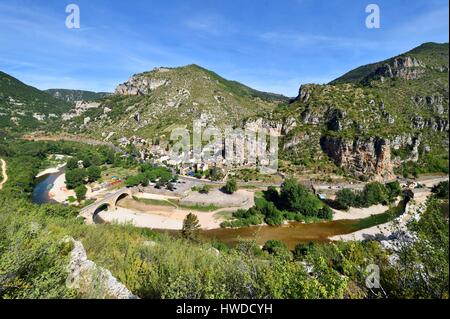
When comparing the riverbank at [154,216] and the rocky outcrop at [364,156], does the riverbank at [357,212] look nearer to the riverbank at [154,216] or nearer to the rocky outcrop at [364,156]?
the rocky outcrop at [364,156]

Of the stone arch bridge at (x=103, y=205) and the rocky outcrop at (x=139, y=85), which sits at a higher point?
the rocky outcrop at (x=139, y=85)

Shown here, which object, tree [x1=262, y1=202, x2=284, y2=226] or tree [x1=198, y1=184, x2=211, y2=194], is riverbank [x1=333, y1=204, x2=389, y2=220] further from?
tree [x1=198, y1=184, x2=211, y2=194]

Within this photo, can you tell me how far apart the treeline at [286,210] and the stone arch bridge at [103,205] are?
2013 centimetres

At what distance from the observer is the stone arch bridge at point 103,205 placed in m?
38.8

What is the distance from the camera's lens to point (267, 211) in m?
42.5

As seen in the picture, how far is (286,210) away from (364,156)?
26.1m

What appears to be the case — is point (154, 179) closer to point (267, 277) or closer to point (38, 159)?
point (38, 159)

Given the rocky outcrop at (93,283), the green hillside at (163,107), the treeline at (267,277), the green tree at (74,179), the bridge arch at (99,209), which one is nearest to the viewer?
the treeline at (267,277)

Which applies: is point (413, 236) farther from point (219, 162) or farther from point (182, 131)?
point (182, 131)

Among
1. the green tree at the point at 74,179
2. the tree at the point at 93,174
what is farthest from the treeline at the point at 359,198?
the green tree at the point at 74,179

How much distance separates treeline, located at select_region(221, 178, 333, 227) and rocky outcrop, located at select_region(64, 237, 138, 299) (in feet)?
98.7

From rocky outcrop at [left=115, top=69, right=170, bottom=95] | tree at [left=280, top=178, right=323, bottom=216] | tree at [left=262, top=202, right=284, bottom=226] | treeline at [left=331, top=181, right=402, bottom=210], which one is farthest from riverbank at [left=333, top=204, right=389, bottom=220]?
rocky outcrop at [left=115, top=69, right=170, bottom=95]
